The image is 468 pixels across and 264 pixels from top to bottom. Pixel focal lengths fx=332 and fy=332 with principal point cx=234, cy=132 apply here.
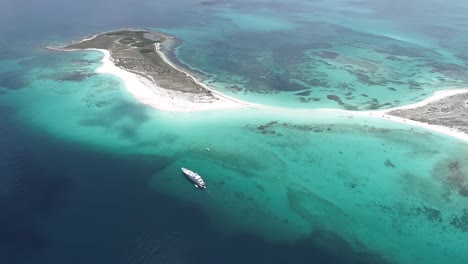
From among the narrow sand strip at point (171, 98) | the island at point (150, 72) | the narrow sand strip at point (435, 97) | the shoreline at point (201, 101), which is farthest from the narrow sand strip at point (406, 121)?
the island at point (150, 72)

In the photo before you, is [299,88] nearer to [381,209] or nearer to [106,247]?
[381,209]

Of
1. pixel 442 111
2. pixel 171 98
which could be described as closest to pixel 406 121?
pixel 442 111

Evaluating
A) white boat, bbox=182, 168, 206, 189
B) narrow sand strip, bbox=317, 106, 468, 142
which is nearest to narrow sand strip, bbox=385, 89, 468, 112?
narrow sand strip, bbox=317, 106, 468, 142

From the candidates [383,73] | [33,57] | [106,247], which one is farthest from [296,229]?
[33,57]

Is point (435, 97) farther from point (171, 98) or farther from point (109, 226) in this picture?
point (109, 226)

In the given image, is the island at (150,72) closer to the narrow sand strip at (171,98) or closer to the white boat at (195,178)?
the narrow sand strip at (171,98)
